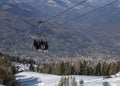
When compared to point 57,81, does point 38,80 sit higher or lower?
higher

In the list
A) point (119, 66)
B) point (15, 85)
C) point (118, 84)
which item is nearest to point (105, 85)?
point (118, 84)

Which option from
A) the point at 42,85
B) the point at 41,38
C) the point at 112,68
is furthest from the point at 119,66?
the point at 41,38

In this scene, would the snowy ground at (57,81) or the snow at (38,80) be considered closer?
the snowy ground at (57,81)

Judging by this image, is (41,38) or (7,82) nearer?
(41,38)

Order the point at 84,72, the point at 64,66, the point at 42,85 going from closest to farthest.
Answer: the point at 42,85 < the point at 84,72 < the point at 64,66

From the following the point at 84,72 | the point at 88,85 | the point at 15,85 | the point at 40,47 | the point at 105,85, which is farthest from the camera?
the point at 84,72

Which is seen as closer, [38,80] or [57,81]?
[57,81]

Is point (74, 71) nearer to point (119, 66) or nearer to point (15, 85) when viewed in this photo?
point (119, 66)

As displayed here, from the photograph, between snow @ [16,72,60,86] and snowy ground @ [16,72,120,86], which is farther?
snow @ [16,72,60,86]

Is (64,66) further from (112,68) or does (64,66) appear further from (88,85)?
(88,85)
